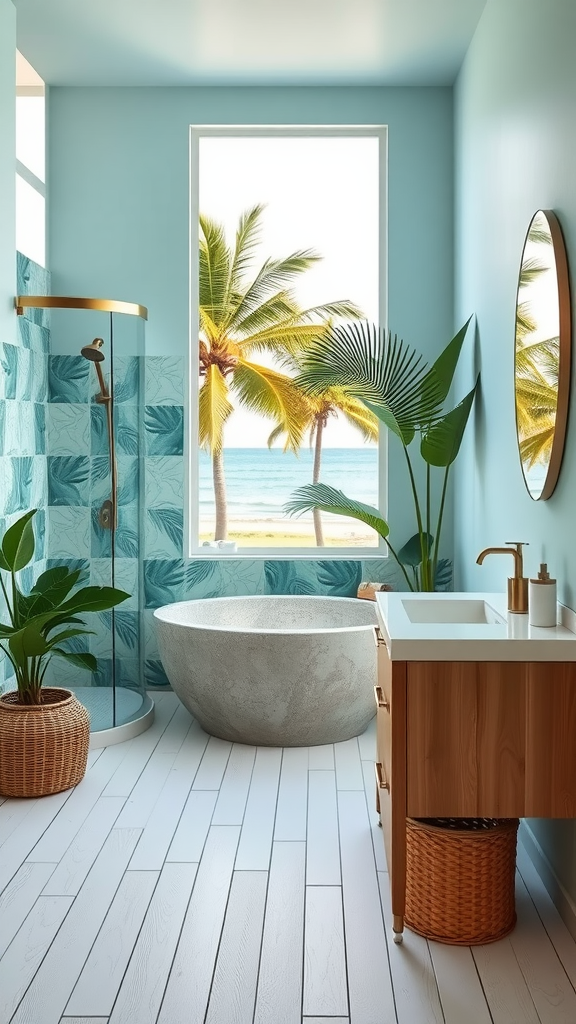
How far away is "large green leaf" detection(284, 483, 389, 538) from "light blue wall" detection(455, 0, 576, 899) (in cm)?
41

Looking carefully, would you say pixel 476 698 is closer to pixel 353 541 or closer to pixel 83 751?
pixel 83 751

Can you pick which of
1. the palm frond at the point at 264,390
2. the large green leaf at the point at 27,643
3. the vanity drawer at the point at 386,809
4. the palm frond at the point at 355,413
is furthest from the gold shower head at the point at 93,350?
the palm frond at the point at 355,413

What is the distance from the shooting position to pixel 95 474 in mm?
4086

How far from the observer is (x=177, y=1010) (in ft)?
6.68

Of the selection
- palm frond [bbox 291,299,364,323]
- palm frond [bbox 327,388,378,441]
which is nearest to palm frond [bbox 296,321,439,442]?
palm frond [bbox 291,299,364,323]

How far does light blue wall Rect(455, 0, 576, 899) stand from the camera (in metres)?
2.52

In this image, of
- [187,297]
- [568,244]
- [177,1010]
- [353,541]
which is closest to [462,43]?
[187,297]

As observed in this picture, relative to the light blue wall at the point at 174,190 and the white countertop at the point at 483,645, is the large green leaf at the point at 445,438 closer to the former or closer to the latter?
the light blue wall at the point at 174,190

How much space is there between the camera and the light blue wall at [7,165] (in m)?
3.80

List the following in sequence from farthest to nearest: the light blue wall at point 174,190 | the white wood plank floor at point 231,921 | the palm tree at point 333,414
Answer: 1. the palm tree at point 333,414
2. the light blue wall at point 174,190
3. the white wood plank floor at point 231,921

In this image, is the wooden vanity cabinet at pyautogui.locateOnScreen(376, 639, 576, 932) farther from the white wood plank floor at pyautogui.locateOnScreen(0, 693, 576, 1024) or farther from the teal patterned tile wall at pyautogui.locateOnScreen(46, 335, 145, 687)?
the teal patterned tile wall at pyautogui.locateOnScreen(46, 335, 145, 687)

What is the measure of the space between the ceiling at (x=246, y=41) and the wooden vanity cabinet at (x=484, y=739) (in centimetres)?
284

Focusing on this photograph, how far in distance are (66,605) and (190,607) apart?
989 mm

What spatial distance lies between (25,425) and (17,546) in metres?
0.79
